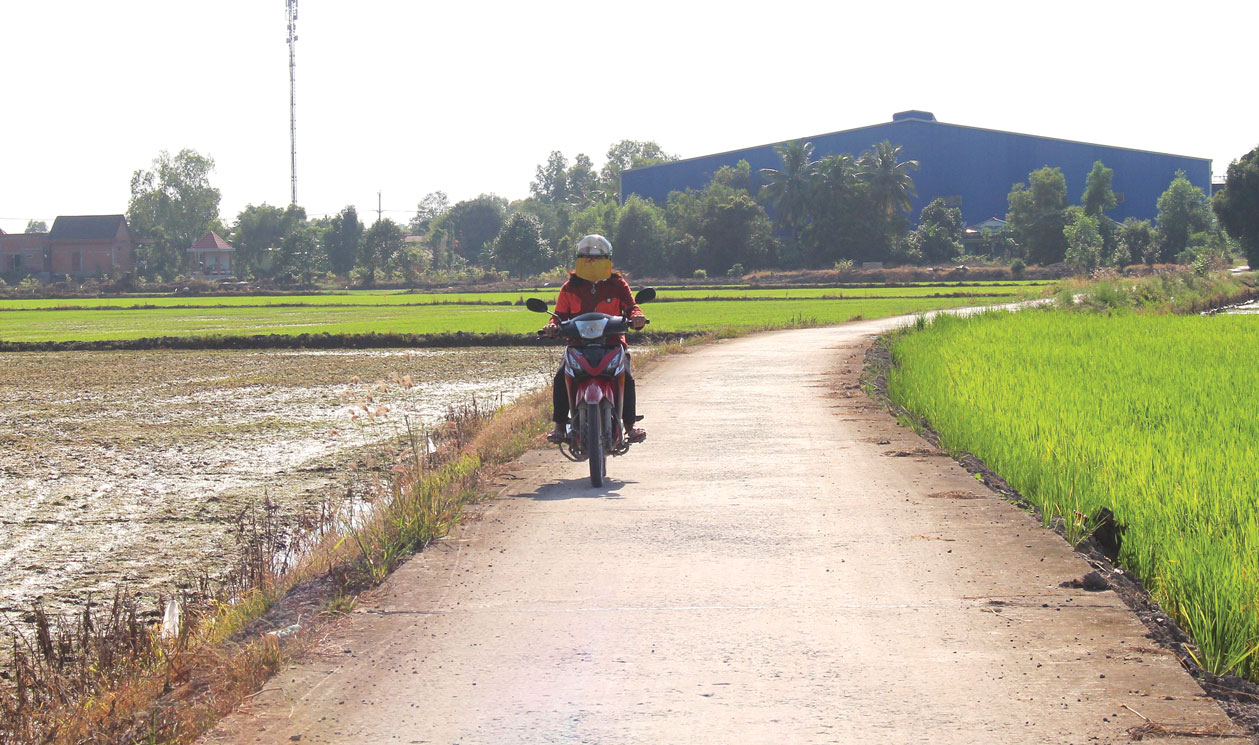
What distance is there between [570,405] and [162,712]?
5.03 m

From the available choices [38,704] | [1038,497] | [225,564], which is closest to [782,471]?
[1038,497]

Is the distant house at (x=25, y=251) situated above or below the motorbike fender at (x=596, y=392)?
above

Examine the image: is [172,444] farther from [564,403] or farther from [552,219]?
[552,219]

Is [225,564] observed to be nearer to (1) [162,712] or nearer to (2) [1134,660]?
(1) [162,712]

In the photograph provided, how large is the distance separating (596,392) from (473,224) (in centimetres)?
12626

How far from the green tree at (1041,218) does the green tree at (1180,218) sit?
5774 mm

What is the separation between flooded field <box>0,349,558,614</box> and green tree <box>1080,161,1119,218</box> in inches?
2370

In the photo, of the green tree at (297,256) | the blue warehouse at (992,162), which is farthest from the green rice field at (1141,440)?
the green tree at (297,256)

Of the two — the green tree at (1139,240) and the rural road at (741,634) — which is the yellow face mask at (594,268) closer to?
the rural road at (741,634)

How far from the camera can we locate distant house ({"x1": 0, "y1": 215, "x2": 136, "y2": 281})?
Answer: 379 ft

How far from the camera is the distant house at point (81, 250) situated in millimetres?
115375

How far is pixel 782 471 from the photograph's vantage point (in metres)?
9.44

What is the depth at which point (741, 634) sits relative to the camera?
5129 millimetres

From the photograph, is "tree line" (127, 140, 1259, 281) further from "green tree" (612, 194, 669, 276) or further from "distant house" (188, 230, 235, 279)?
"distant house" (188, 230, 235, 279)
